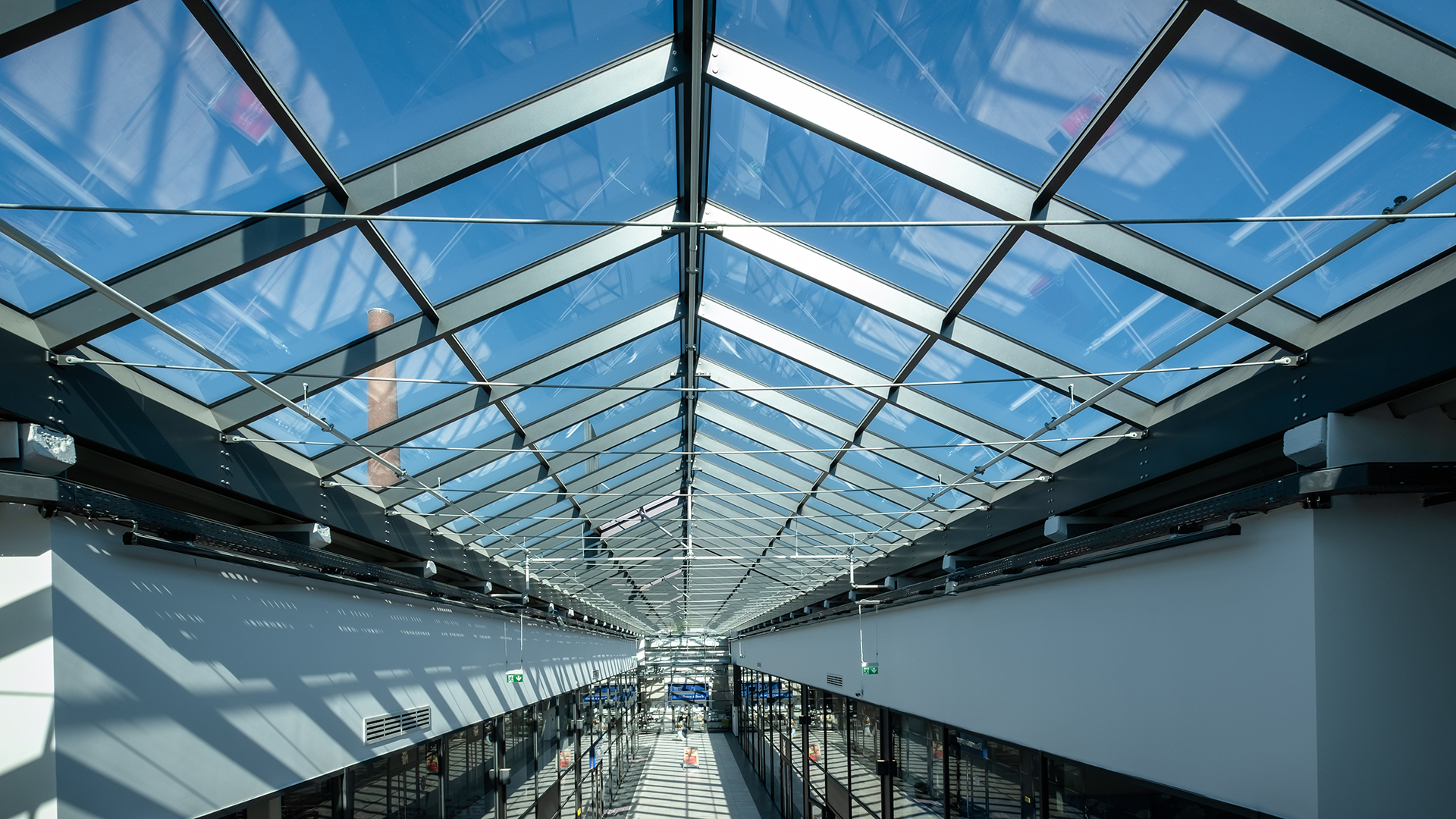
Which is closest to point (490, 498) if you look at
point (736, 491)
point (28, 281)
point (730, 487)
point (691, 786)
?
point (730, 487)

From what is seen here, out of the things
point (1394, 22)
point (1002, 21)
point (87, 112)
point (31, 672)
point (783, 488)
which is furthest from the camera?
point (783, 488)

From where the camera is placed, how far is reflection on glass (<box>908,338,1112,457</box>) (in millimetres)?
6688

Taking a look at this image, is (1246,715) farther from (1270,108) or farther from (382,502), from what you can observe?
(382,502)

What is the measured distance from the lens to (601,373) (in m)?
8.50

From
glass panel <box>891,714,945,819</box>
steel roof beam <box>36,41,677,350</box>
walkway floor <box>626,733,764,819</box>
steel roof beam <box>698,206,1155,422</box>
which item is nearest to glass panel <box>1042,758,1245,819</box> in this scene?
steel roof beam <box>698,206,1155,422</box>

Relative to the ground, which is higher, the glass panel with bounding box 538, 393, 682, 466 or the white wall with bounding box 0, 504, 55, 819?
the glass panel with bounding box 538, 393, 682, 466

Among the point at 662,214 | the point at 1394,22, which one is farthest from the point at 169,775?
the point at 1394,22

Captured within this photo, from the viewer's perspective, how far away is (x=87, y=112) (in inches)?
137

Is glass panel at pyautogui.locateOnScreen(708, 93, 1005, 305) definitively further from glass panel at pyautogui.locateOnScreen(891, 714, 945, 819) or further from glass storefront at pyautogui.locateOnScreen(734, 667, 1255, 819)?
glass panel at pyautogui.locateOnScreen(891, 714, 945, 819)

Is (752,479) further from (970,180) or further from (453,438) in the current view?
(970,180)

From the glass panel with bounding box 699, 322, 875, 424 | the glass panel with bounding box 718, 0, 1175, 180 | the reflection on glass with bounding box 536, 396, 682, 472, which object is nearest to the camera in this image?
the glass panel with bounding box 718, 0, 1175, 180

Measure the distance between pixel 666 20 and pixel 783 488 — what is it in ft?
27.2

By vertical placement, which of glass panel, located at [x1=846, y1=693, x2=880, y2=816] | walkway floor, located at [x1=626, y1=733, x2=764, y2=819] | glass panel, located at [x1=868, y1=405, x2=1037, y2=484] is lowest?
walkway floor, located at [x1=626, y1=733, x2=764, y2=819]

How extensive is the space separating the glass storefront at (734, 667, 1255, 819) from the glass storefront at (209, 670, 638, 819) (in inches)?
176
